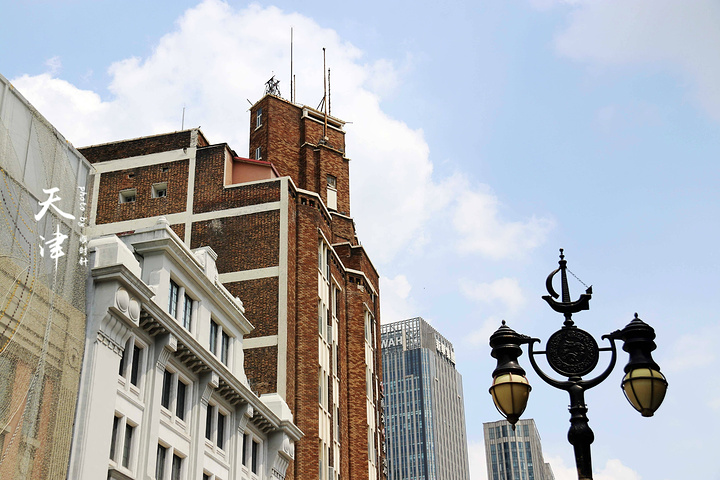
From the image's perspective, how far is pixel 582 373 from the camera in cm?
1185

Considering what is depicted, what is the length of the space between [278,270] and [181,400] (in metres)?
15.9

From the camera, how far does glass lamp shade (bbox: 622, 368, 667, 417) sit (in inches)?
449

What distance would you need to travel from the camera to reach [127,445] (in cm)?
3050

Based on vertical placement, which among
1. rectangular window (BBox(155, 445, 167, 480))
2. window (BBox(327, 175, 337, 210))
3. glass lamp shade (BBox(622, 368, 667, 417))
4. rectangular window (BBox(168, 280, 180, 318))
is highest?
window (BBox(327, 175, 337, 210))

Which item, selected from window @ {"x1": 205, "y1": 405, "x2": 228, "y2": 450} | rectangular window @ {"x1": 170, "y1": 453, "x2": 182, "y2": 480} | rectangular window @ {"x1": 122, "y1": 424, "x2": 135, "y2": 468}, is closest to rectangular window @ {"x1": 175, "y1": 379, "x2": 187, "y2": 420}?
rectangular window @ {"x1": 170, "y1": 453, "x2": 182, "y2": 480}

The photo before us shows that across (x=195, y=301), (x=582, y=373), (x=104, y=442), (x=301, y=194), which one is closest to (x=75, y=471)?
(x=104, y=442)

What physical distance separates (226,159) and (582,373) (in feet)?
144

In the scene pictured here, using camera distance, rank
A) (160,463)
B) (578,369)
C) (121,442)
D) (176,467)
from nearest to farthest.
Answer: (578,369)
(121,442)
(160,463)
(176,467)

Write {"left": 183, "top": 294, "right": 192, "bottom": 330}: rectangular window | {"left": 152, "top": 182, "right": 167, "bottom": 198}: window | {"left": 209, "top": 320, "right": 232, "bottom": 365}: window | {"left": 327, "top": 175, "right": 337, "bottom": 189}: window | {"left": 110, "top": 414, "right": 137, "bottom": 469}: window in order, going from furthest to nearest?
{"left": 327, "top": 175, "right": 337, "bottom": 189}: window, {"left": 152, "top": 182, "right": 167, "bottom": 198}: window, {"left": 209, "top": 320, "right": 232, "bottom": 365}: window, {"left": 183, "top": 294, "right": 192, "bottom": 330}: rectangular window, {"left": 110, "top": 414, "right": 137, "bottom": 469}: window

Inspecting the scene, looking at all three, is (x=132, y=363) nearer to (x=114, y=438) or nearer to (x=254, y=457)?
(x=114, y=438)

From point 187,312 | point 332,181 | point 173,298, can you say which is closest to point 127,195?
point 332,181

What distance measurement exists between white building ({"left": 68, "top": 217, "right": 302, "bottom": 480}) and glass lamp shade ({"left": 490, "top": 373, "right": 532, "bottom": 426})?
61.9 ft

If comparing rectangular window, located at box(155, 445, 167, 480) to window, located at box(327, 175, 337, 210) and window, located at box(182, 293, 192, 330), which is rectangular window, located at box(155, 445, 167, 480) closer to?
window, located at box(182, 293, 192, 330)

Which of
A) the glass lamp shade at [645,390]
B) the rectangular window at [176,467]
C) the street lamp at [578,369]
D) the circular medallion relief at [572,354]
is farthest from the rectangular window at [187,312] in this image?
the glass lamp shade at [645,390]
